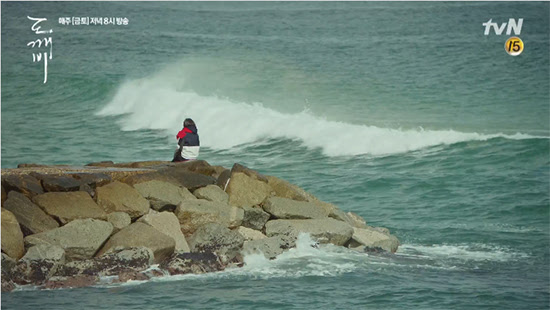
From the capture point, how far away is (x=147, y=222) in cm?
1341

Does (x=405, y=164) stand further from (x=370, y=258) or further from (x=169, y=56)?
(x=169, y=56)

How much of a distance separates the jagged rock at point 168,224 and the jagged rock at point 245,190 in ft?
4.06

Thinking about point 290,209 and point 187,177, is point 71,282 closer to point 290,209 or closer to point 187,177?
point 187,177

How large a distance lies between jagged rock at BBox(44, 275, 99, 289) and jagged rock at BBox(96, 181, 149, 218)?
1.71 meters

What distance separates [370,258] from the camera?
13.7 meters

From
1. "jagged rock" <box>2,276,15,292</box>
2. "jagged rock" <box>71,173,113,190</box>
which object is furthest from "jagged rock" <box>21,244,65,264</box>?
"jagged rock" <box>71,173,113,190</box>

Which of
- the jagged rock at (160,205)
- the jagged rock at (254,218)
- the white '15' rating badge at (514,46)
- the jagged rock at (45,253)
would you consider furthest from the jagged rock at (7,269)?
the white '15' rating badge at (514,46)

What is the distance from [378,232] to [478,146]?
30.6ft

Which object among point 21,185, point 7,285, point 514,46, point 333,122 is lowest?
point 7,285

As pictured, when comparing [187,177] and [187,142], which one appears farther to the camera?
[187,142]

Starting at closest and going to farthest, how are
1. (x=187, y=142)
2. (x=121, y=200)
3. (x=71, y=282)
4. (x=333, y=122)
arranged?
(x=71, y=282)
(x=121, y=200)
(x=187, y=142)
(x=333, y=122)

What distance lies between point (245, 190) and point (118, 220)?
2.17 meters

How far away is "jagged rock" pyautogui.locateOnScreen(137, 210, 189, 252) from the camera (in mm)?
13266

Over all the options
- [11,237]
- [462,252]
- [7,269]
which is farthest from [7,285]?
[462,252]
